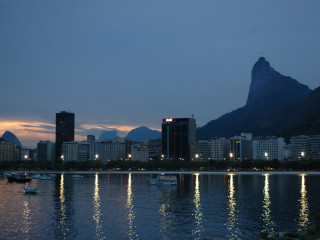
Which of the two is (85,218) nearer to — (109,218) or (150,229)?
(109,218)

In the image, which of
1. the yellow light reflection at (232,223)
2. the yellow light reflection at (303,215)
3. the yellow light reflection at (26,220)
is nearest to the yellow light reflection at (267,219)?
the yellow light reflection at (232,223)

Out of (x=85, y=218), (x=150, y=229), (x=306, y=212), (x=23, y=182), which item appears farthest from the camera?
(x=23, y=182)

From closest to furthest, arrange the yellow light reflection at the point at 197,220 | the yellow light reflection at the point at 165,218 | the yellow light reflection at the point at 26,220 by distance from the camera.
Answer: the yellow light reflection at the point at 197,220, the yellow light reflection at the point at 26,220, the yellow light reflection at the point at 165,218

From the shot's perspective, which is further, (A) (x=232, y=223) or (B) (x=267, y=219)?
(B) (x=267, y=219)

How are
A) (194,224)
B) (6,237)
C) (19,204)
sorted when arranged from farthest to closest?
(19,204), (194,224), (6,237)

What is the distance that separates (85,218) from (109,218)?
3276 millimetres

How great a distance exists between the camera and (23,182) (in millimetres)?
138500

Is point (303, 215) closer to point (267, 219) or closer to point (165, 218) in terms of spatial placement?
point (267, 219)

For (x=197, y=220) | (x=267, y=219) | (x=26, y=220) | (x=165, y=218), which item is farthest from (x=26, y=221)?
(x=267, y=219)

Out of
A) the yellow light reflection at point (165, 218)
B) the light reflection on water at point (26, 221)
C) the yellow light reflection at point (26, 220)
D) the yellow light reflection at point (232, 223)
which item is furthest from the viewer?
the yellow light reflection at point (165, 218)

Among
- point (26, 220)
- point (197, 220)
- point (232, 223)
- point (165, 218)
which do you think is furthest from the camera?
point (165, 218)

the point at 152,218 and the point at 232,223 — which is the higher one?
the point at 232,223

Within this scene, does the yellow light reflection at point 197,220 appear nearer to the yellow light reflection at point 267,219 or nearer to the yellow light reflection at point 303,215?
the yellow light reflection at point 267,219

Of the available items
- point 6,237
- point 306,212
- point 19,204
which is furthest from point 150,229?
point 19,204
